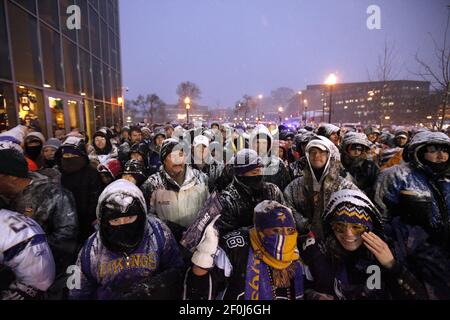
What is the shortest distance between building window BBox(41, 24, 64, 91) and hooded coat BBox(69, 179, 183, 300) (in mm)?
10260

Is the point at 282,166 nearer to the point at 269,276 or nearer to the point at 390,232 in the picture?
the point at 390,232

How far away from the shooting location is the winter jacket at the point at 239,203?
2.73 meters

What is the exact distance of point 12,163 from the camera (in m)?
2.21

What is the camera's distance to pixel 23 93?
824 cm

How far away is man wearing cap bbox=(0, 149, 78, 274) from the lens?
2.24m

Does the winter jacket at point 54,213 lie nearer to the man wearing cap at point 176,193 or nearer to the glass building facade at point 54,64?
the man wearing cap at point 176,193

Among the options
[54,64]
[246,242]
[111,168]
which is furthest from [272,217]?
Result: [54,64]

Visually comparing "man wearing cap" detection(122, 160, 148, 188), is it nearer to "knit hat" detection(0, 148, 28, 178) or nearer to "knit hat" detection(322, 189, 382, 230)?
"knit hat" detection(0, 148, 28, 178)

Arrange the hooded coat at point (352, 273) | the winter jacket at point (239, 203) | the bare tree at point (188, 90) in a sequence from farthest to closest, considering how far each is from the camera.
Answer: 1. the bare tree at point (188, 90)
2. the winter jacket at point (239, 203)
3. the hooded coat at point (352, 273)

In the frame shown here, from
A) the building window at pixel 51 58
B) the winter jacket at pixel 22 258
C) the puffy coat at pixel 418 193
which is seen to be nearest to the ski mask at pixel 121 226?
the winter jacket at pixel 22 258

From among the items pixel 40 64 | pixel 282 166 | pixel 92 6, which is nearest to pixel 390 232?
pixel 282 166

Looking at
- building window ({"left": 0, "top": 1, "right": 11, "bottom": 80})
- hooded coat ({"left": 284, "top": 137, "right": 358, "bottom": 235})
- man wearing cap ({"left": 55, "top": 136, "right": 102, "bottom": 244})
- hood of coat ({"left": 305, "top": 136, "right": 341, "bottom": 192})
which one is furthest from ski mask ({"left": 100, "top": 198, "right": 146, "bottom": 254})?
building window ({"left": 0, "top": 1, "right": 11, "bottom": 80})

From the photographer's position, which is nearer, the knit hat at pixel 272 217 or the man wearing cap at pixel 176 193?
the knit hat at pixel 272 217

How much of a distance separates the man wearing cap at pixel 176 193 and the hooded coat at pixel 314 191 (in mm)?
1199
